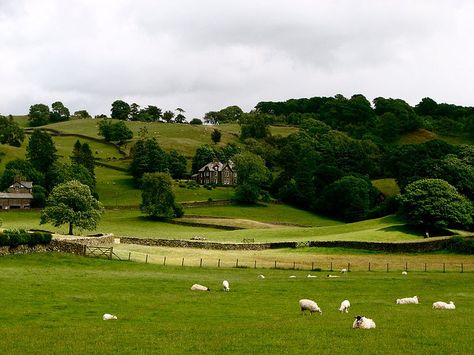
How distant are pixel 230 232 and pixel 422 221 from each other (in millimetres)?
33972

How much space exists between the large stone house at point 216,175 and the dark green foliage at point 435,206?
93978 mm

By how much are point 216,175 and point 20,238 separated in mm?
131087

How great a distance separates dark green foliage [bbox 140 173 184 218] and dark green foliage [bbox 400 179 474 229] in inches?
1989

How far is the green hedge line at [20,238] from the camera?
56594 mm

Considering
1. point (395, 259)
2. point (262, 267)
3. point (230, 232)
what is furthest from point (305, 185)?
point (262, 267)

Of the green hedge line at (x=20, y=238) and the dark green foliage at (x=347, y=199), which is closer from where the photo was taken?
the green hedge line at (x=20, y=238)

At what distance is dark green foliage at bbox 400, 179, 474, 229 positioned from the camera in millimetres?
92500

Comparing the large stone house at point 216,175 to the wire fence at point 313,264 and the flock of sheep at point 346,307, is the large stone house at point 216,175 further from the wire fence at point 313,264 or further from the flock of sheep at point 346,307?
the flock of sheep at point 346,307

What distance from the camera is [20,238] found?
5747 centimetres


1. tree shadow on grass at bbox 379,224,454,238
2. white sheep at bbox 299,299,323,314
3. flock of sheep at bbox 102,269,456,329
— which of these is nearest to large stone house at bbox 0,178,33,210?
tree shadow on grass at bbox 379,224,454,238

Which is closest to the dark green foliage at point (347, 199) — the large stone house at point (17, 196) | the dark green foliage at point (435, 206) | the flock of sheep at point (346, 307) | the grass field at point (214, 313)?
the dark green foliage at point (435, 206)

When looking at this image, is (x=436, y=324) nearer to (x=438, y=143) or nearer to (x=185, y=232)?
(x=185, y=232)

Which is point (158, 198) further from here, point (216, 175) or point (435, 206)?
point (216, 175)

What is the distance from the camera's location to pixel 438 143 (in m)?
139
